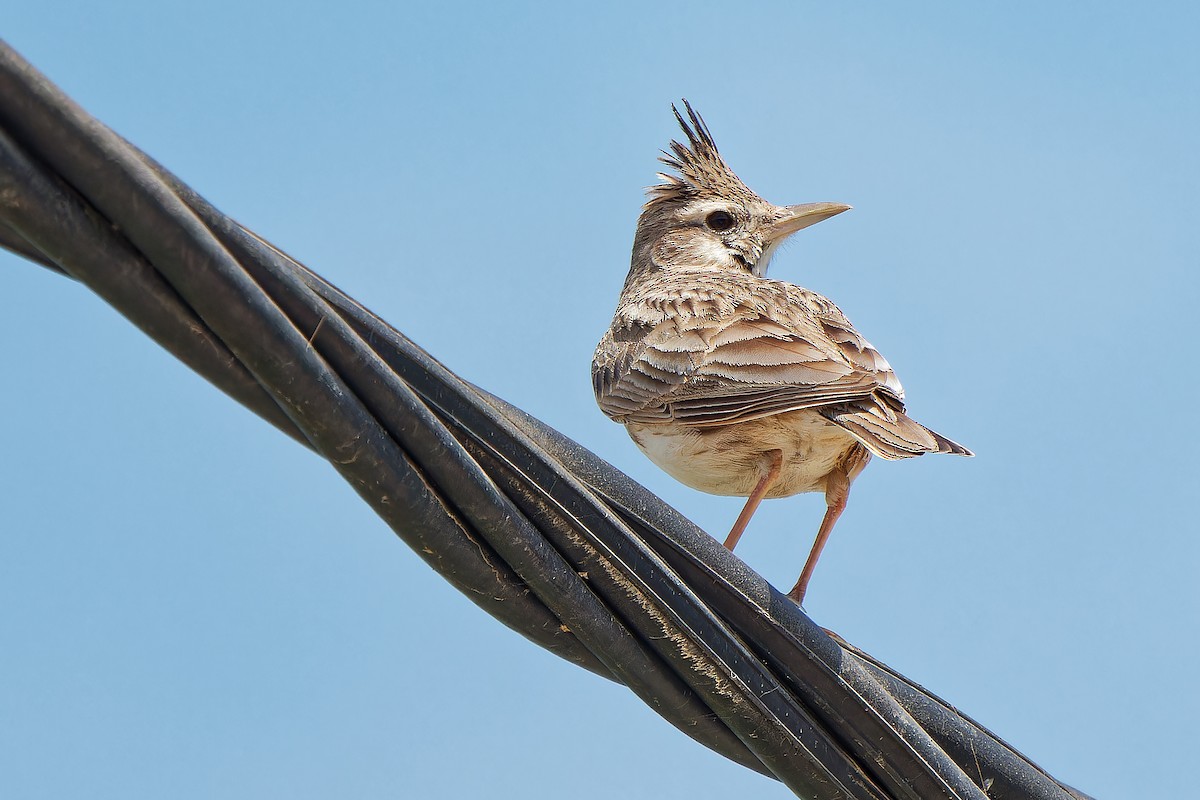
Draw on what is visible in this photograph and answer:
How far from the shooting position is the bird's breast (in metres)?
7.07

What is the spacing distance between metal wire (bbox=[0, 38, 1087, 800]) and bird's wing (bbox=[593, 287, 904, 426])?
102 inches

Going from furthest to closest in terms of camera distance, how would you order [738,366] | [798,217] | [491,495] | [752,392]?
[798,217], [738,366], [752,392], [491,495]

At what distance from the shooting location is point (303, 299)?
3031mm

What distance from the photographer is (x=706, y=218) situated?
1099 cm

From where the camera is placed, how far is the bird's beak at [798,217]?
405 inches

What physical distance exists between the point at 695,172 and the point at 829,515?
4.39 metres

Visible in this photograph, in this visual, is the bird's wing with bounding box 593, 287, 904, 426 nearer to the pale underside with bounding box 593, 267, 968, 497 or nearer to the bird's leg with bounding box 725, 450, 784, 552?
the pale underside with bounding box 593, 267, 968, 497

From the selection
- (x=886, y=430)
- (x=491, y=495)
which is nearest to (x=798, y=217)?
(x=886, y=430)

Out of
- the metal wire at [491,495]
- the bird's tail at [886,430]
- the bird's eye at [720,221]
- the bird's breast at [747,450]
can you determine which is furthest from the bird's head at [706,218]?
the metal wire at [491,495]

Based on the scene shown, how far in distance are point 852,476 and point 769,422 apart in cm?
84

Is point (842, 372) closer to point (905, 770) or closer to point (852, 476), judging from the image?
point (852, 476)

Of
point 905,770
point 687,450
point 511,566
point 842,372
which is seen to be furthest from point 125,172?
point 687,450

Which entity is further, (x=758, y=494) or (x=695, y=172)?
(x=695, y=172)

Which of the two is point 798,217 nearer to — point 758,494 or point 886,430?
point 758,494
